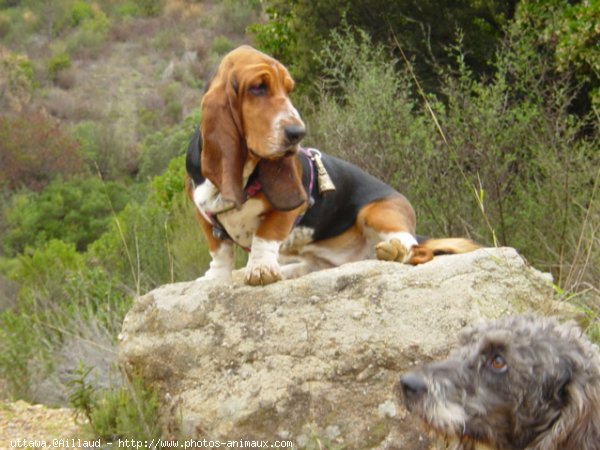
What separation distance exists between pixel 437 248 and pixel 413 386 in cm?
205

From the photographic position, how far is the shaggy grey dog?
3.26 metres

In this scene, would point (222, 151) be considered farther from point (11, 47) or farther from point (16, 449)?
point (11, 47)

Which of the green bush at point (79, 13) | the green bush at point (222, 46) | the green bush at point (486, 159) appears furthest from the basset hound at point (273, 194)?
the green bush at point (79, 13)

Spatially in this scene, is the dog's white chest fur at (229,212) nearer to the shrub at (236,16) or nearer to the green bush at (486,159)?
the green bush at (486,159)

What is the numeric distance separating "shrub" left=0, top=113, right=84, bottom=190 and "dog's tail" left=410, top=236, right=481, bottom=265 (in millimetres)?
22757

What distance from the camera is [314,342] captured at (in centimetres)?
435

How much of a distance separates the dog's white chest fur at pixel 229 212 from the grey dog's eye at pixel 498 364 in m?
1.86

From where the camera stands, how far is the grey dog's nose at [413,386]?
339cm

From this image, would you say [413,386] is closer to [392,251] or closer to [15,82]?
[392,251]

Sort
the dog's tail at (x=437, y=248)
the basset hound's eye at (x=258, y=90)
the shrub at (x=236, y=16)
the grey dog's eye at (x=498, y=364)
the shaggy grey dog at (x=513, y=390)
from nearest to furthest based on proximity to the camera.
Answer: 1. the shaggy grey dog at (x=513, y=390)
2. the grey dog's eye at (x=498, y=364)
3. the basset hound's eye at (x=258, y=90)
4. the dog's tail at (x=437, y=248)
5. the shrub at (x=236, y=16)

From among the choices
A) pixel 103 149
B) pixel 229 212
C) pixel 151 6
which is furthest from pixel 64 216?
pixel 151 6

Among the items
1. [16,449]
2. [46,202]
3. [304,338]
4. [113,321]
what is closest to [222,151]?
[304,338]

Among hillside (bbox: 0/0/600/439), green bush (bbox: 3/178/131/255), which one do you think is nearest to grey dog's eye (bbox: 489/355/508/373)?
hillside (bbox: 0/0/600/439)

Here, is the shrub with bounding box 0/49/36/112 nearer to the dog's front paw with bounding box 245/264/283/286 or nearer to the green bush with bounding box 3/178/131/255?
the green bush with bounding box 3/178/131/255
